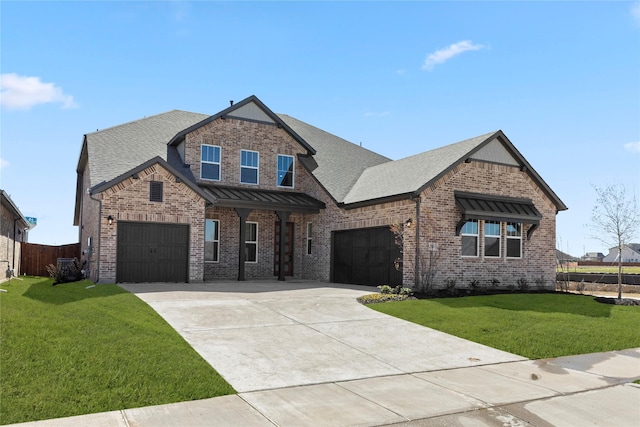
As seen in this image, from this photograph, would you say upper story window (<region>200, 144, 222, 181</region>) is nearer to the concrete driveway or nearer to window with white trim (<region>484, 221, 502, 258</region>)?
the concrete driveway

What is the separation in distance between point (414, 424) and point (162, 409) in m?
3.18

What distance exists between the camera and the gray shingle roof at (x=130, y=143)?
69.5ft

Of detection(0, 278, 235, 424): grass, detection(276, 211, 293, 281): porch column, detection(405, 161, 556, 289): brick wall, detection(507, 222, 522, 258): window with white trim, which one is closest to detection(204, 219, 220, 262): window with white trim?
detection(276, 211, 293, 281): porch column

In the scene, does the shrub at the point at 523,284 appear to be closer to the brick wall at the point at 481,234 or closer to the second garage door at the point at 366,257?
the brick wall at the point at 481,234

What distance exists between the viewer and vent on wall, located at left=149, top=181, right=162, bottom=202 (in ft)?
62.9

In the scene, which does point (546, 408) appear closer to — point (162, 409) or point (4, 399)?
point (162, 409)

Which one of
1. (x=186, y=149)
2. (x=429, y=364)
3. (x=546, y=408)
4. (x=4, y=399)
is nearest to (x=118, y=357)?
(x=4, y=399)

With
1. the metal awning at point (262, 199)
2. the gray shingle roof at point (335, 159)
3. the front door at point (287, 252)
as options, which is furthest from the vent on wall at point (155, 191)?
the gray shingle roof at point (335, 159)

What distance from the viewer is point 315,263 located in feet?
80.1

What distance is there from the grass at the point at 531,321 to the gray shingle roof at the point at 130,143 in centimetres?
1249

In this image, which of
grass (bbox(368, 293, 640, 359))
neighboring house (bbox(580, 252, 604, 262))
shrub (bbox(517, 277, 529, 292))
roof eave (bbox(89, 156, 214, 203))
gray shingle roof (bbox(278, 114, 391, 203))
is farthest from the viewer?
neighboring house (bbox(580, 252, 604, 262))

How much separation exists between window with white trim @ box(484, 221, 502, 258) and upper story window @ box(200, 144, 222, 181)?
1174 centimetres

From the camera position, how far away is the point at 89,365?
25.9 feet

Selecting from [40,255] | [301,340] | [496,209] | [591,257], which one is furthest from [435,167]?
[591,257]
